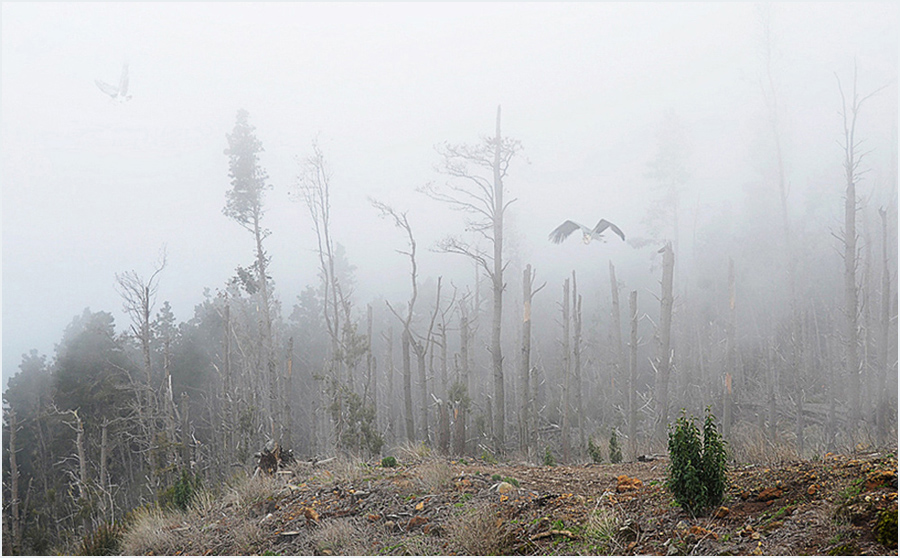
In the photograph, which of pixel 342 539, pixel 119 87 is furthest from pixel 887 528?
pixel 119 87

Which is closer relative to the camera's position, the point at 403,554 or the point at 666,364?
the point at 403,554

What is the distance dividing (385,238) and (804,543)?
14.6 m

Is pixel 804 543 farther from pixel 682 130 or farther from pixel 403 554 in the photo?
pixel 682 130

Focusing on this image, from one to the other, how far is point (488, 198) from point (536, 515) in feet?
26.4

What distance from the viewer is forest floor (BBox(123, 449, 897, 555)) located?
12.6 feet

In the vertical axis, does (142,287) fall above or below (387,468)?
above

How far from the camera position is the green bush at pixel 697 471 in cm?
429

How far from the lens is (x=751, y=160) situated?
62.4 feet

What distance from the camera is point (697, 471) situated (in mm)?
4297

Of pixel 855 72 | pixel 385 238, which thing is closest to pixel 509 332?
pixel 385 238

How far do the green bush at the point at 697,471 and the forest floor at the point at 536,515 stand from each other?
124mm

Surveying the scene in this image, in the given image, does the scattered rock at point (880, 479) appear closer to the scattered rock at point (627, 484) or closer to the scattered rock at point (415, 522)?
the scattered rock at point (627, 484)

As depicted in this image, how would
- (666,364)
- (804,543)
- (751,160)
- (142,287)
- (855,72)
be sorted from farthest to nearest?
(751,160) < (142,287) < (666,364) < (855,72) < (804,543)

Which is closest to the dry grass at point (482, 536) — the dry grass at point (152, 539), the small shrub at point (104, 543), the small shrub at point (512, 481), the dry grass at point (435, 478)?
the small shrub at point (512, 481)
